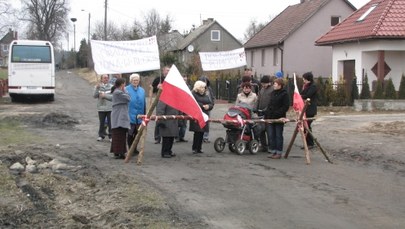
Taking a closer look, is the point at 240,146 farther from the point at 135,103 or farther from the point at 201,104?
the point at 135,103

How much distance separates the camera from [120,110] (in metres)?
11.4

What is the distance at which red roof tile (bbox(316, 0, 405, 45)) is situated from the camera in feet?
84.4

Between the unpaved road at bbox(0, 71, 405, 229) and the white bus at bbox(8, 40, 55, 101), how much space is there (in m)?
17.6

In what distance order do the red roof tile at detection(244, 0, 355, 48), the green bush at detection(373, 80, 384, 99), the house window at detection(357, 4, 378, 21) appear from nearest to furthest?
the green bush at detection(373, 80, 384, 99)
the house window at detection(357, 4, 378, 21)
the red roof tile at detection(244, 0, 355, 48)

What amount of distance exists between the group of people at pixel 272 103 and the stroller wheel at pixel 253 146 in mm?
281

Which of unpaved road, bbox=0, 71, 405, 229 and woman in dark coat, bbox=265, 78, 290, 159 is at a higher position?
woman in dark coat, bbox=265, 78, 290, 159

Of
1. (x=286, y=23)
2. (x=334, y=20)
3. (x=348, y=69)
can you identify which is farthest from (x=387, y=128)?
(x=286, y=23)

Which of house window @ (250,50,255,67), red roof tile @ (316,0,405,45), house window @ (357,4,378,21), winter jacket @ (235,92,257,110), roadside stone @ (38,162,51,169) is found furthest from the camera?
house window @ (250,50,255,67)

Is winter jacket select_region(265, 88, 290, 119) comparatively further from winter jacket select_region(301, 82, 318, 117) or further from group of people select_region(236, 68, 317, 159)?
winter jacket select_region(301, 82, 318, 117)

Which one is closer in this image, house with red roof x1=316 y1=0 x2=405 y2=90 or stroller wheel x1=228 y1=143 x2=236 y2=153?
stroller wheel x1=228 y1=143 x2=236 y2=153

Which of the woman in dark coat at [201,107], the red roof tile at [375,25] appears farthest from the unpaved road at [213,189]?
the red roof tile at [375,25]

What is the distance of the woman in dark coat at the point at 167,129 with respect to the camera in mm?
11477

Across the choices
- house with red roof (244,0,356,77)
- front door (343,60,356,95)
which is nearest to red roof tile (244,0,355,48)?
house with red roof (244,0,356,77)

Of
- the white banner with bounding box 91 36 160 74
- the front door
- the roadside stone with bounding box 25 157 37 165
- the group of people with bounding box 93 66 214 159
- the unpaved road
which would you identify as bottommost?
the unpaved road
